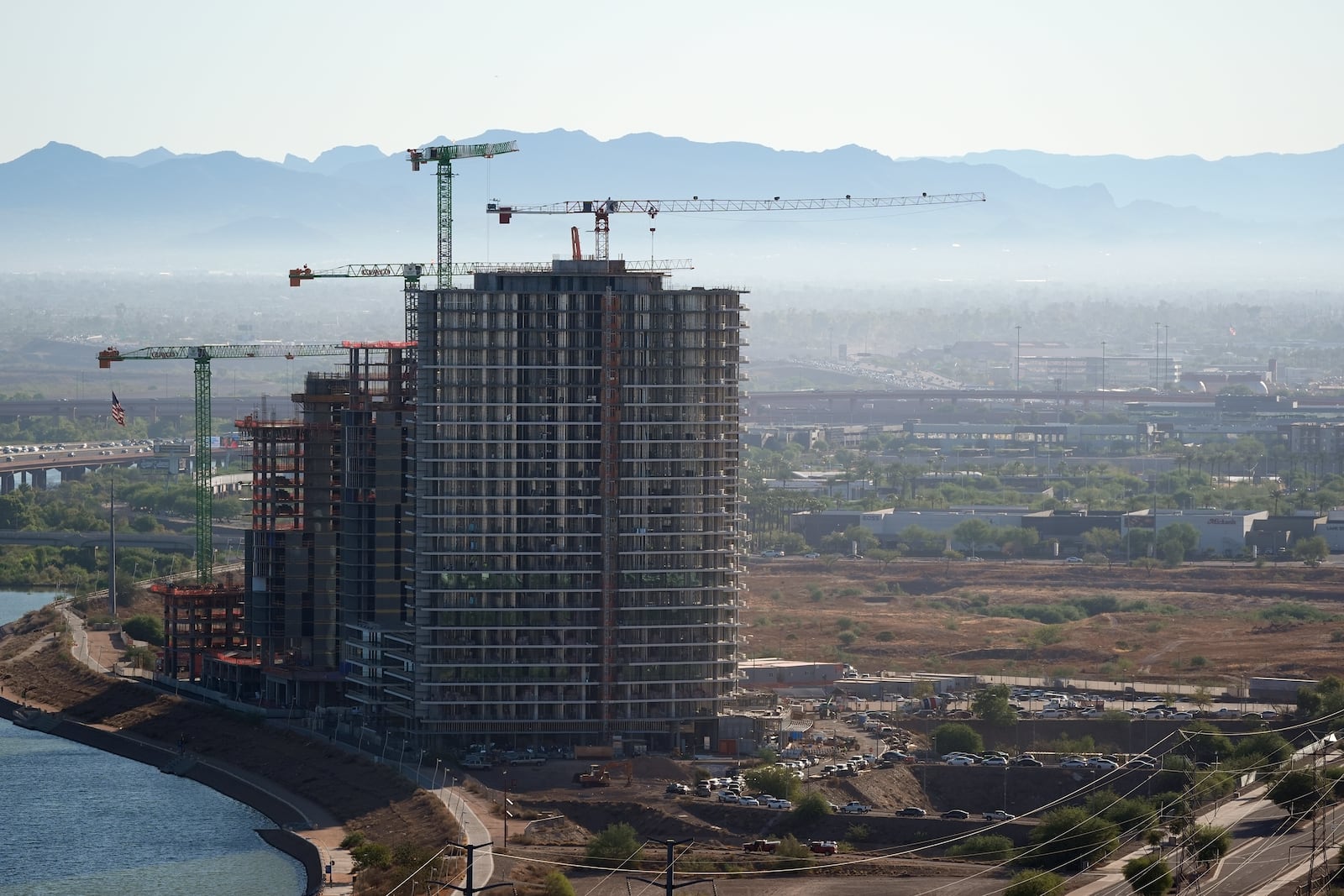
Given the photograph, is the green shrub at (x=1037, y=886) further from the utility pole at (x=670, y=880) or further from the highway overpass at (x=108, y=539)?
the highway overpass at (x=108, y=539)

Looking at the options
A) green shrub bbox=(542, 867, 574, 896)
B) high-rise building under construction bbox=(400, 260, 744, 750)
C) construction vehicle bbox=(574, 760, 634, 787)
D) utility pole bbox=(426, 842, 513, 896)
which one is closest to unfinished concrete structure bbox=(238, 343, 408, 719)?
high-rise building under construction bbox=(400, 260, 744, 750)

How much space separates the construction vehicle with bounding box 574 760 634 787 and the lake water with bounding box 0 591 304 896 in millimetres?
9185

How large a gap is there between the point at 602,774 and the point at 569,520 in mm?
9239

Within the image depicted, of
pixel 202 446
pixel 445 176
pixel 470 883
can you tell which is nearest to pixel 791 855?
pixel 470 883

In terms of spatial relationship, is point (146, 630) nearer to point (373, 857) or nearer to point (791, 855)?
point (373, 857)

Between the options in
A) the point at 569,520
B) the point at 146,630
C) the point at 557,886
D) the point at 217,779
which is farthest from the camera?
the point at 146,630

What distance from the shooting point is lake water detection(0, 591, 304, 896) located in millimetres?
73875

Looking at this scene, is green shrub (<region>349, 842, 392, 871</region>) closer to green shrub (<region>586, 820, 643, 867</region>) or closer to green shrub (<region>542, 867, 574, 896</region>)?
green shrub (<region>586, 820, 643, 867</region>)

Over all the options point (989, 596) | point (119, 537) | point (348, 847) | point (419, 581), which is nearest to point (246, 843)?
point (348, 847)

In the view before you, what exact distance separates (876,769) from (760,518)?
267ft

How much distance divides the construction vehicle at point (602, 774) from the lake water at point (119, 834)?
919cm

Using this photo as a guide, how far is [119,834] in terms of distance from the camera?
8006 centimetres

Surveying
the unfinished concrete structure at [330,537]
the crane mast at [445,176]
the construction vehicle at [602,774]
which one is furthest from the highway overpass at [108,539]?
the construction vehicle at [602,774]

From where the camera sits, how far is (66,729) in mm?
97562
